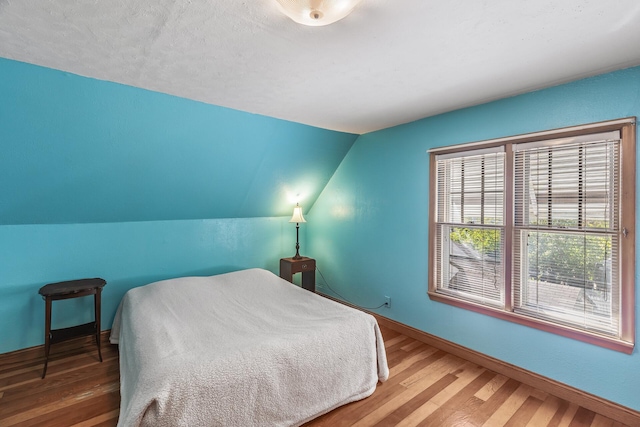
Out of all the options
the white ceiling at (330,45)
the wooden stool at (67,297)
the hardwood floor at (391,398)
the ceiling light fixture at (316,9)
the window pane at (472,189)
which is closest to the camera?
the ceiling light fixture at (316,9)

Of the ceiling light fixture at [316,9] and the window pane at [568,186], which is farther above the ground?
the ceiling light fixture at [316,9]

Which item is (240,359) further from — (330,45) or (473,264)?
(473,264)

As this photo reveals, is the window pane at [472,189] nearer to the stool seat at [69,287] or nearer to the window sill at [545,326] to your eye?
the window sill at [545,326]

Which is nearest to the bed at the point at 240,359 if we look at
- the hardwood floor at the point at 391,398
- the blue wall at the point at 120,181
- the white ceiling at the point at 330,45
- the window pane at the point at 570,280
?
the hardwood floor at the point at 391,398

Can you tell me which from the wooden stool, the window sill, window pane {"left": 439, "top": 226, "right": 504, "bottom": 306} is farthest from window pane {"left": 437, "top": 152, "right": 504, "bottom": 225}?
the wooden stool

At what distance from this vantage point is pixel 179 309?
248cm

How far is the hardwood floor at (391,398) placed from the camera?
1904 mm

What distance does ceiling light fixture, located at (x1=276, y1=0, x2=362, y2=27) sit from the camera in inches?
43.3

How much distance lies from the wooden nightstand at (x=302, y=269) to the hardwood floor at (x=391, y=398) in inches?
63.3

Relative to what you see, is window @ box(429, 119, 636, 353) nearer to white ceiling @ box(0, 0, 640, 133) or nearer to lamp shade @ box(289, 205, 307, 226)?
white ceiling @ box(0, 0, 640, 133)

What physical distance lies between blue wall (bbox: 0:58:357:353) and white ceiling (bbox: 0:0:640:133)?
0.28 meters

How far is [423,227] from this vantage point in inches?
117

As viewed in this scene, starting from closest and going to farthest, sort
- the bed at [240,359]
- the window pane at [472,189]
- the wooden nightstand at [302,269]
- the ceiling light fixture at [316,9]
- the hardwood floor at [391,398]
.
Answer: the ceiling light fixture at [316,9] < the bed at [240,359] < the hardwood floor at [391,398] < the window pane at [472,189] < the wooden nightstand at [302,269]

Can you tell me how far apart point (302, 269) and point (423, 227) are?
165 centimetres
